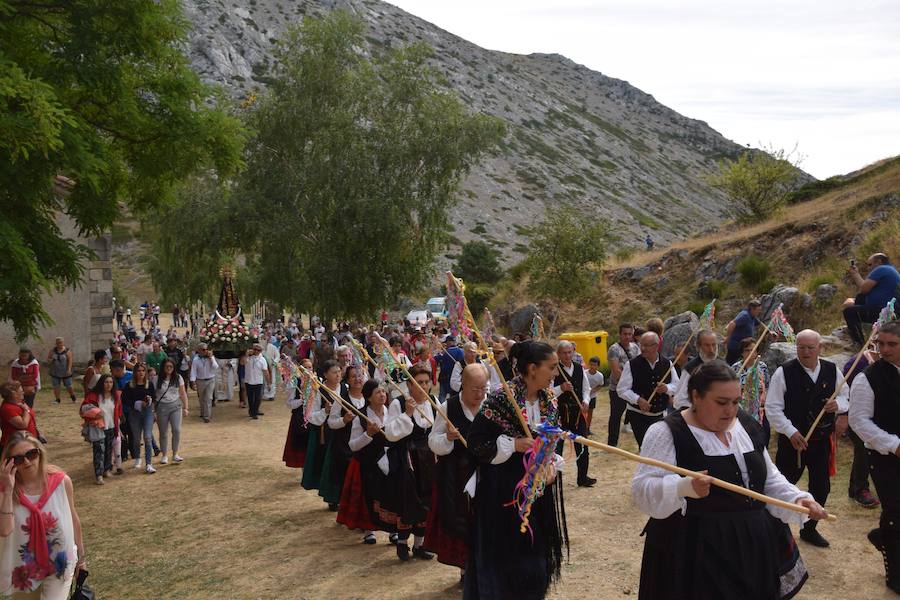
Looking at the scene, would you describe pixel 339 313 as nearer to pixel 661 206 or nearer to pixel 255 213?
pixel 255 213

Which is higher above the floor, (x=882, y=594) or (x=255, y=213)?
(x=255, y=213)

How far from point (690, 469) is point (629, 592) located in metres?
3.30

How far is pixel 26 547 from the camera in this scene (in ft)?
17.7

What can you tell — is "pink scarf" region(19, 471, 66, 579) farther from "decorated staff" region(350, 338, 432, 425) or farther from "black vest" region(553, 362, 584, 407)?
"black vest" region(553, 362, 584, 407)

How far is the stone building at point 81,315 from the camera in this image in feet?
84.2

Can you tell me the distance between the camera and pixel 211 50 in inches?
3883

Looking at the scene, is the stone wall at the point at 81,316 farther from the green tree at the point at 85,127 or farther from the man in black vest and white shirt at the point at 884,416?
the man in black vest and white shirt at the point at 884,416

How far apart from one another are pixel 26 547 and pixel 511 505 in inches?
124

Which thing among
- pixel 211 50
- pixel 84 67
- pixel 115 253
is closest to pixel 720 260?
pixel 84 67

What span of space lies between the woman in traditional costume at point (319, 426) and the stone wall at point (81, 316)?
17537 millimetres

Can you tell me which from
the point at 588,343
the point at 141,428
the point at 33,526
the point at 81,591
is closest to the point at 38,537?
the point at 33,526

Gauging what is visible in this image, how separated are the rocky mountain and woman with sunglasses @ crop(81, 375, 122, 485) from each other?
59.6 metres

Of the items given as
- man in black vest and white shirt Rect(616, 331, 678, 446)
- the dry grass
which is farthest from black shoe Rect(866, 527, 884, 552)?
the dry grass

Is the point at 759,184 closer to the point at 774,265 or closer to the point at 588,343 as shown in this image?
the point at 774,265
